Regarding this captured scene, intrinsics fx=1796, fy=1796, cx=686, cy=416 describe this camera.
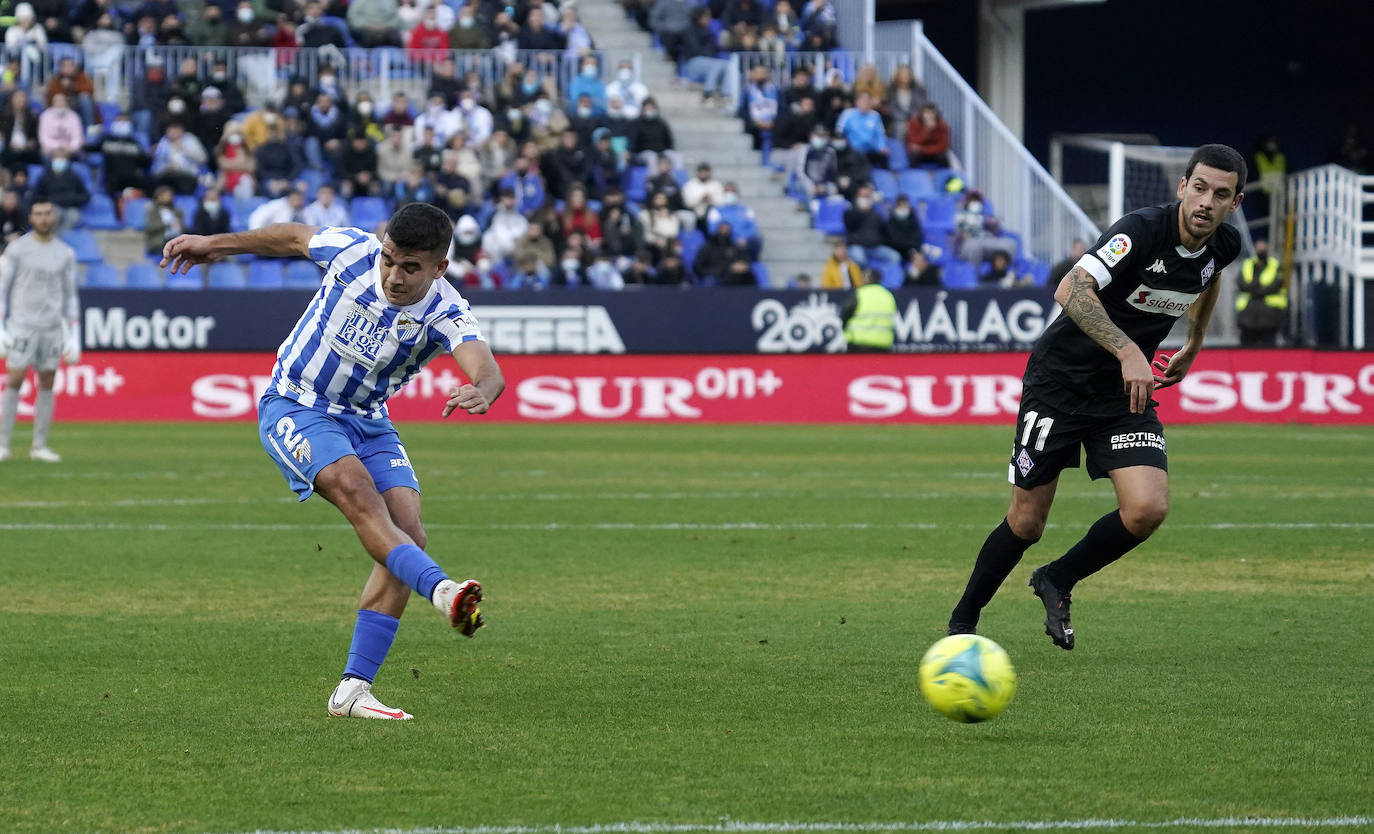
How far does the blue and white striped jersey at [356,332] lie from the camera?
6.26 m

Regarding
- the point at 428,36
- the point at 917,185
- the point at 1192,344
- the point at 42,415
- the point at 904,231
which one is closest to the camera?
the point at 1192,344

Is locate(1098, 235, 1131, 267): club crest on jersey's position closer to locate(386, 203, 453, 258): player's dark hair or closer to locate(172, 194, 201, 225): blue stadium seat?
locate(386, 203, 453, 258): player's dark hair

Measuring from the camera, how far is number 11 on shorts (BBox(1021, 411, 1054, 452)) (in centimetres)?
727

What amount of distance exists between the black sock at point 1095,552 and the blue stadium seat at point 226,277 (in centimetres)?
1966

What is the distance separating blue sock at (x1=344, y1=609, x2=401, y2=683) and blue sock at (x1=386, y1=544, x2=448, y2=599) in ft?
1.42

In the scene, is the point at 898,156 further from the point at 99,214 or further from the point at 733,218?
the point at 99,214

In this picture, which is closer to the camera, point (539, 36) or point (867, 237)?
point (867, 237)

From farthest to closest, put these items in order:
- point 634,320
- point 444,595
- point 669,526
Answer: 1. point 634,320
2. point 669,526
3. point 444,595

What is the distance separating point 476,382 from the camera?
19.7 feet

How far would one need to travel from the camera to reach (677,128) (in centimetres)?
3016

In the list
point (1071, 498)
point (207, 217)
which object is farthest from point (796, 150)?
point (1071, 498)

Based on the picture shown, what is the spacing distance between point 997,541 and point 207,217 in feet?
65.8

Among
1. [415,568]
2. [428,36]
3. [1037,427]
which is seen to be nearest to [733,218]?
[428,36]

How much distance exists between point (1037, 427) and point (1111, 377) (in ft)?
1.17
